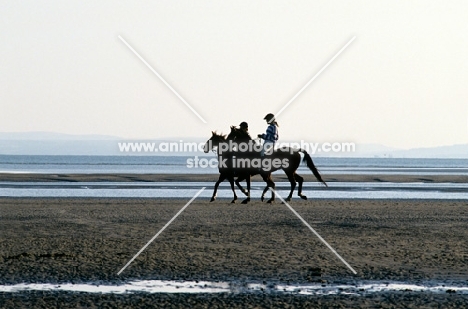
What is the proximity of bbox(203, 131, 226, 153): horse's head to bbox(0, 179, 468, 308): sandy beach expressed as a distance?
270 cm

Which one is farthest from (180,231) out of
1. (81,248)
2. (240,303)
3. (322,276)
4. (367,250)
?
(240,303)

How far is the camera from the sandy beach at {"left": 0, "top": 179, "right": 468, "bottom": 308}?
847cm

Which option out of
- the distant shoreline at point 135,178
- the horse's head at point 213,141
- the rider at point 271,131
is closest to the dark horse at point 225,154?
the horse's head at point 213,141

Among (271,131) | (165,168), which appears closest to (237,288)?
(271,131)

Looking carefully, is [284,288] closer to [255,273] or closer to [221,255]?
[255,273]

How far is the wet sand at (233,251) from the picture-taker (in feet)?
27.8

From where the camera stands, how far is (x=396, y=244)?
13.4 metres

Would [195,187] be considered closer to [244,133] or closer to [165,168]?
[244,133]

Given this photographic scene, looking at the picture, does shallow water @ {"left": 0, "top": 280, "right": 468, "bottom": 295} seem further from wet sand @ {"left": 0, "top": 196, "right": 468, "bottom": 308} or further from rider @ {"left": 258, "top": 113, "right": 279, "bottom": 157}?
rider @ {"left": 258, "top": 113, "right": 279, "bottom": 157}

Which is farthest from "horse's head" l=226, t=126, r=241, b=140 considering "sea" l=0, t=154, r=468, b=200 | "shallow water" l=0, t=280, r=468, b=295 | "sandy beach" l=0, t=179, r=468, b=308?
"shallow water" l=0, t=280, r=468, b=295

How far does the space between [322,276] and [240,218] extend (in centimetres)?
815

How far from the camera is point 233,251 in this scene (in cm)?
1232

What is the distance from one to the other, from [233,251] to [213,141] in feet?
35.7

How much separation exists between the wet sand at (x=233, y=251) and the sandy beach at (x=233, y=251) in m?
0.02
